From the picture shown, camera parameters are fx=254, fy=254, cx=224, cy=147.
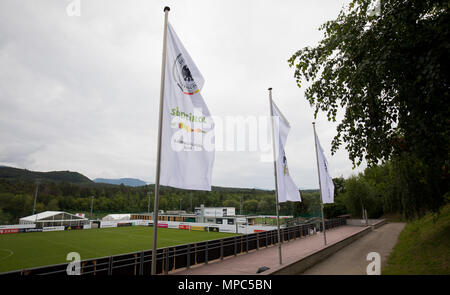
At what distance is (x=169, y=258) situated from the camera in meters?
11.8

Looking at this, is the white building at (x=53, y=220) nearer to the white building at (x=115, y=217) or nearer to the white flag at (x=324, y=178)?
the white building at (x=115, y=217)

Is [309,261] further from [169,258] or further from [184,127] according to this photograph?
[184,127]

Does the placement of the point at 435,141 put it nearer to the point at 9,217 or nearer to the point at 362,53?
the point at 362,53

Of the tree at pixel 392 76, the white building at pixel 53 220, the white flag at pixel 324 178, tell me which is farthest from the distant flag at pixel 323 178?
the white building at pixel 53 220

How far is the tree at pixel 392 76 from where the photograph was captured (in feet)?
16.2

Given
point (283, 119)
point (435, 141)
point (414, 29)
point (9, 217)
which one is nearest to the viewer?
point (435, 141)

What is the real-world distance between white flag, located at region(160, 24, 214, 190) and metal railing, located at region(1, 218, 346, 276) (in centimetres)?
623

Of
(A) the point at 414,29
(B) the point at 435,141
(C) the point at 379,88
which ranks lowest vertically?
(B) the point at 435,141

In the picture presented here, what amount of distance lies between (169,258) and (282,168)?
670 cm

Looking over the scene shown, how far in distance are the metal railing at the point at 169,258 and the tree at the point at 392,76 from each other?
8756 millimetres

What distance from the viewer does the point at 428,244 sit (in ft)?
43.2

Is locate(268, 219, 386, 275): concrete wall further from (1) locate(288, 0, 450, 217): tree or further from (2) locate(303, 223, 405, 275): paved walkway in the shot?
(1) locate(288, 0, 450, 217): tree
